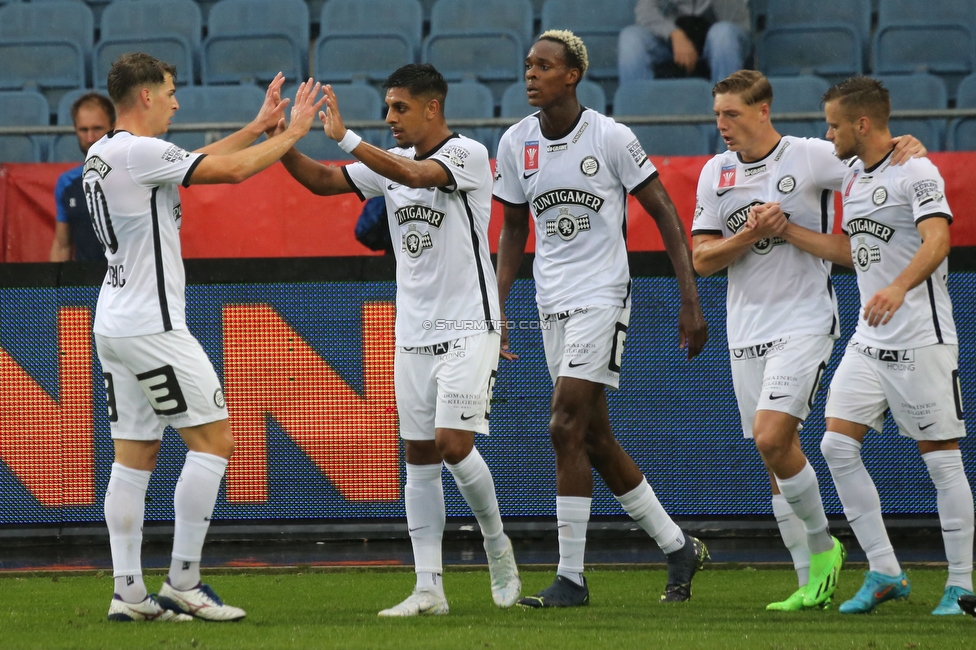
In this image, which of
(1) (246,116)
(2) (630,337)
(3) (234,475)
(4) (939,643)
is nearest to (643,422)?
(2) (630,337)

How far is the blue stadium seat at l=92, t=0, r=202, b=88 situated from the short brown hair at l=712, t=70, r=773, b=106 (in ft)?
22.6

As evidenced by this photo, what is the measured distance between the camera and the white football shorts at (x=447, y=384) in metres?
4.97

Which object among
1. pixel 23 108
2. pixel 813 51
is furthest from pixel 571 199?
pixel 23 108

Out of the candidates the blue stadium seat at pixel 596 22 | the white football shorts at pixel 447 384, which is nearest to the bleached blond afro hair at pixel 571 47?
the white football shorts at pixel 447 384

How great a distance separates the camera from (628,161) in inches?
212

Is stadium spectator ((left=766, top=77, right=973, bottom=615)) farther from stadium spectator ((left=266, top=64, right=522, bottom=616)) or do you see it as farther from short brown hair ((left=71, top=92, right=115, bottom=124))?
short brown hair ((left=71, top=92, right=115, bottom=124))

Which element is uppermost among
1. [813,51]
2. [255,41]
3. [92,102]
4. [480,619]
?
[255,41]

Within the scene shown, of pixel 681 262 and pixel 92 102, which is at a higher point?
pixel 92 102

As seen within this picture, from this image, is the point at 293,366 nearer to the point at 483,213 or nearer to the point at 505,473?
the point at 505,473

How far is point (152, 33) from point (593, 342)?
766 cm

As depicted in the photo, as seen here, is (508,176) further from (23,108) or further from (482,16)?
(23,108)

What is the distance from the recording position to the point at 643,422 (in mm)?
7051

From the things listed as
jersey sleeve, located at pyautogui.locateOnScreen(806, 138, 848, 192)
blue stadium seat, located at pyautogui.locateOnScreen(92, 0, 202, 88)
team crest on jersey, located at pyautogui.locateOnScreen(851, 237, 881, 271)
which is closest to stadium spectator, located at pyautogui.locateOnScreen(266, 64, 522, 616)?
jersey sleeve, located at pyautogui.locateOnScreen(806, 138, 848, 192)

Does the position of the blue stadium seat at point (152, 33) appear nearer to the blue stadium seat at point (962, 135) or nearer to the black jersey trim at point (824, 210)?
the blue stadium seat at point (962, 135)
